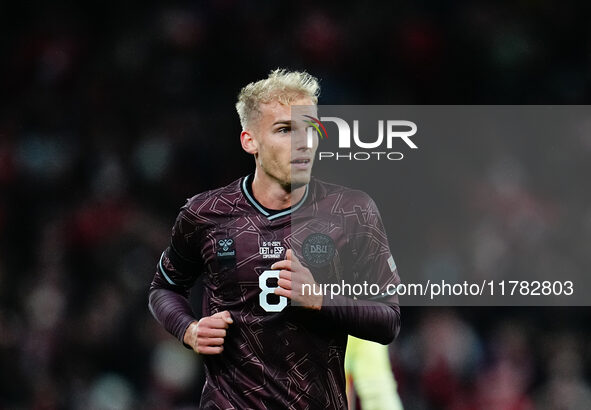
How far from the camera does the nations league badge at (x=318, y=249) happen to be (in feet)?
11.6

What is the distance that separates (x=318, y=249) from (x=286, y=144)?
1.45 ft

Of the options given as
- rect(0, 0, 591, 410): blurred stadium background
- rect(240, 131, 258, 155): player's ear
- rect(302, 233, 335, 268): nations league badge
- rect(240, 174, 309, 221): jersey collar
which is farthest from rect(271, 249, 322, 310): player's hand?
rect(0, 0, 591, 410): blurred stadium background

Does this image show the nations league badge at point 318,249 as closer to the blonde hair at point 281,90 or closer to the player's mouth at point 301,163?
the player's mouth at point 301,163

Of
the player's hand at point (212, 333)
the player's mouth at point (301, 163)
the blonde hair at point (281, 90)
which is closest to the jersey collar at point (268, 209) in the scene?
the player's mouth at point (301, 163)

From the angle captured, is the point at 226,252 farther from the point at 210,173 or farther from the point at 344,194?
the point at 210,173

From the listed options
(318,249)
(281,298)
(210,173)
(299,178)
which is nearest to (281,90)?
(299,178)

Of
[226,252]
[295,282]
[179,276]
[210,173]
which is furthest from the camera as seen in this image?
[210,173]

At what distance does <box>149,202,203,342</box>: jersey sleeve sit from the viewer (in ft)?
12.1

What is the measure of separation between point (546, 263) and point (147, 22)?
13.0 ft

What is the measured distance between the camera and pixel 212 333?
340cm

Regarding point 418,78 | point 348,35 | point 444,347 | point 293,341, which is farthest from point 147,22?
point 293,341

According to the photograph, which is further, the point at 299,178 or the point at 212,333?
the point at 299,178

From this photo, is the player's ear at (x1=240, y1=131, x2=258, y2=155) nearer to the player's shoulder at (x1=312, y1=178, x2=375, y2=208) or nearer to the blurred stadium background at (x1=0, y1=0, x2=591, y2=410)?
the player's shoulder at (x1=312, y1=178, x2=375, y2=208)

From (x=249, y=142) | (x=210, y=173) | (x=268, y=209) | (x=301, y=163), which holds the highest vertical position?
(x=210, y=173)
